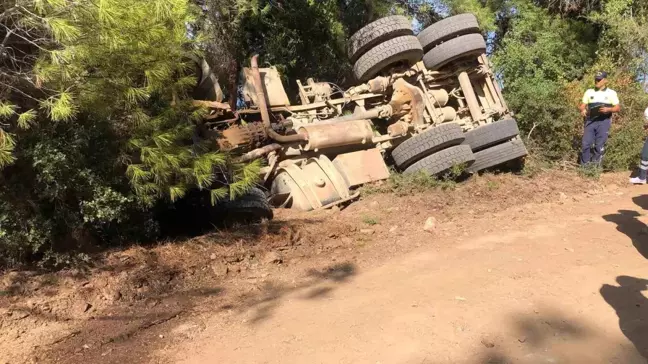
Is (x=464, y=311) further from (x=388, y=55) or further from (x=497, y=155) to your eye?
(x=388, y=55)

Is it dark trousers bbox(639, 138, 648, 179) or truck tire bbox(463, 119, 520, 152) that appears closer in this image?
dark trousers bbox(639, 138, 648, 179)

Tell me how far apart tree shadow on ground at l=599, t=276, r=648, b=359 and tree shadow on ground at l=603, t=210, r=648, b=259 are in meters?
0.83

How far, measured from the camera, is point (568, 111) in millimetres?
8891

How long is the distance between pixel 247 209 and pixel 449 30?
425 cm

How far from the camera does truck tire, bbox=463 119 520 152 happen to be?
7.84 meters

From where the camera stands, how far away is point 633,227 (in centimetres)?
548

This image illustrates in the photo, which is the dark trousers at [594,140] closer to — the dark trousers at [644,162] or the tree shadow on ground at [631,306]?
the dark trousers at [644,162]

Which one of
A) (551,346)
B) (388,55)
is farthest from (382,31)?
(551,346)

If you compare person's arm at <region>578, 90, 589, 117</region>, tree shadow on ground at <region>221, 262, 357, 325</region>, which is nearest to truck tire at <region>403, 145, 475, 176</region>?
person's arm at <region>578, 90, 589, 117</region>

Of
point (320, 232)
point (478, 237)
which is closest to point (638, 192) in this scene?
point (478, 237)

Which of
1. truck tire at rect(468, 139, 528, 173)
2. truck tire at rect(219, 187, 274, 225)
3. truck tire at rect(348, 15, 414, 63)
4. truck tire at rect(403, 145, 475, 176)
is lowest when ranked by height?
truck tire at rect(468, 139, 528, 173)

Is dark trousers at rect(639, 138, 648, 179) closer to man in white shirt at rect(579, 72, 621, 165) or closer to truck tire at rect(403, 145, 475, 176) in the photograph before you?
man in white shirt at rect(579, 72, 621, 165)

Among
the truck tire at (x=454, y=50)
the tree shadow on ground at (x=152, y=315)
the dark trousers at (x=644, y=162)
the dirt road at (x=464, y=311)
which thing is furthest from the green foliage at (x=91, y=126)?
the dark trousers at (x=644, y=162)

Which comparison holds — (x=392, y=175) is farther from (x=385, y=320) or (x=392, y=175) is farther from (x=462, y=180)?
(x=385, y=320)
